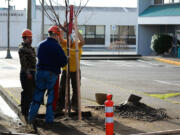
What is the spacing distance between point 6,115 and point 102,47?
181ft

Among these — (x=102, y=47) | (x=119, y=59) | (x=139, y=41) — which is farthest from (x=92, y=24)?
(x=119, y=59)

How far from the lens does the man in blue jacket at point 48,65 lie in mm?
9188

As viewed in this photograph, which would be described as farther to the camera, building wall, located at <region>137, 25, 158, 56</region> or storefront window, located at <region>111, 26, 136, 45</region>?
storefront window, located at <region>111, 26, 136, 45</region>

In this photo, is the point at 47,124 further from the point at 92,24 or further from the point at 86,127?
the point at 92,24

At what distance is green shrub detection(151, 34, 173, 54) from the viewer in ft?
125

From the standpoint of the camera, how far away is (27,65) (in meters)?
10.4

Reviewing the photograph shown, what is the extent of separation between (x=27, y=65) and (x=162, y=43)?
28601 millimetres

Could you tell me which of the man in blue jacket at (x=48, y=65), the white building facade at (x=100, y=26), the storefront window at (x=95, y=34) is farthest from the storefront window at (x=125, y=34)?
the man in blue jacket at (x=48, y=65)

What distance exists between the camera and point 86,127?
9.39 meters

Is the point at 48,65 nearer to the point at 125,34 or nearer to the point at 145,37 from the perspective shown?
the point at 145,37

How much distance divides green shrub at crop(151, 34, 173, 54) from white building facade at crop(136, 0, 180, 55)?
105 cm

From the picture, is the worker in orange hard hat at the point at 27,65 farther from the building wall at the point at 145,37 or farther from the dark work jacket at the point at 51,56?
the building wall at the point at 145,37

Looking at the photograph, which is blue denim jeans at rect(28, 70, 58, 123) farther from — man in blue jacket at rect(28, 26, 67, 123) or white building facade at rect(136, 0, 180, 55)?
white building facade at rect(136, 0, 180, 55)

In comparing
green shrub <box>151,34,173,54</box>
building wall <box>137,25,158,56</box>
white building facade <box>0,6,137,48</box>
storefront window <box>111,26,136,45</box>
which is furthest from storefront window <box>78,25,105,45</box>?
green shrub <box>151,34,173,54</box>
